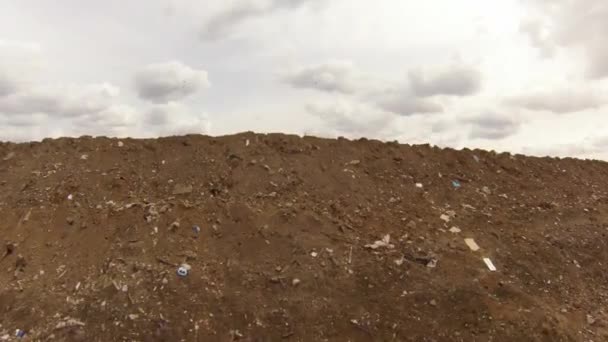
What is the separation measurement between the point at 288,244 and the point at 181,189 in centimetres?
190

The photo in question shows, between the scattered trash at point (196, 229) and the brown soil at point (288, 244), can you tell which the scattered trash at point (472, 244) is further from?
the scattered trash at point (196, 229)

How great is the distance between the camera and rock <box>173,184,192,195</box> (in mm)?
6914

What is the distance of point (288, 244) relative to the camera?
243 inches

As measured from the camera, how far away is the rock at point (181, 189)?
691cm

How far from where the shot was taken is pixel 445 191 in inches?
299

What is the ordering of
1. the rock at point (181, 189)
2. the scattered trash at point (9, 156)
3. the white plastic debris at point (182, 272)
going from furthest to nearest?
the scattered trash at point (9, 156) → the rock at point (181, 189) → the white plastic debris at point (182, 272)

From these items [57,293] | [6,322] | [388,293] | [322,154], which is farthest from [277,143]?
[6,322]

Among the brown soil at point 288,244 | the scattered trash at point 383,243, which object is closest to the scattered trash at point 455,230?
the brown soil at point 288,244

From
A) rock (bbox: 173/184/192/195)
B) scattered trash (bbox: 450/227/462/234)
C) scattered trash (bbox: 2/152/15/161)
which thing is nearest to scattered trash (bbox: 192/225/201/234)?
rock (bbox: 173/184/192/195)

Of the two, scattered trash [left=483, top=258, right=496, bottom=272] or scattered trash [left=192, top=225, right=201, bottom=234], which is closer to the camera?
scattered trash [left=483, top=258, right=496, bottom=272]

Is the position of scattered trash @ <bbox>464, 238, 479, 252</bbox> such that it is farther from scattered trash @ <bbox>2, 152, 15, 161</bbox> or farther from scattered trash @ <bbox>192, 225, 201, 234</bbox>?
scattered trash @ <bbox>2, 152, 15, 161</bbox>

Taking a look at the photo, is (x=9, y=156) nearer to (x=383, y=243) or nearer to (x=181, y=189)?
(x=181, y=189)

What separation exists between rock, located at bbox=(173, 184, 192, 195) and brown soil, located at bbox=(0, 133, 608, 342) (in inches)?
0.8

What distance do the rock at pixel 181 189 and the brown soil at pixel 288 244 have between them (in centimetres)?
2
